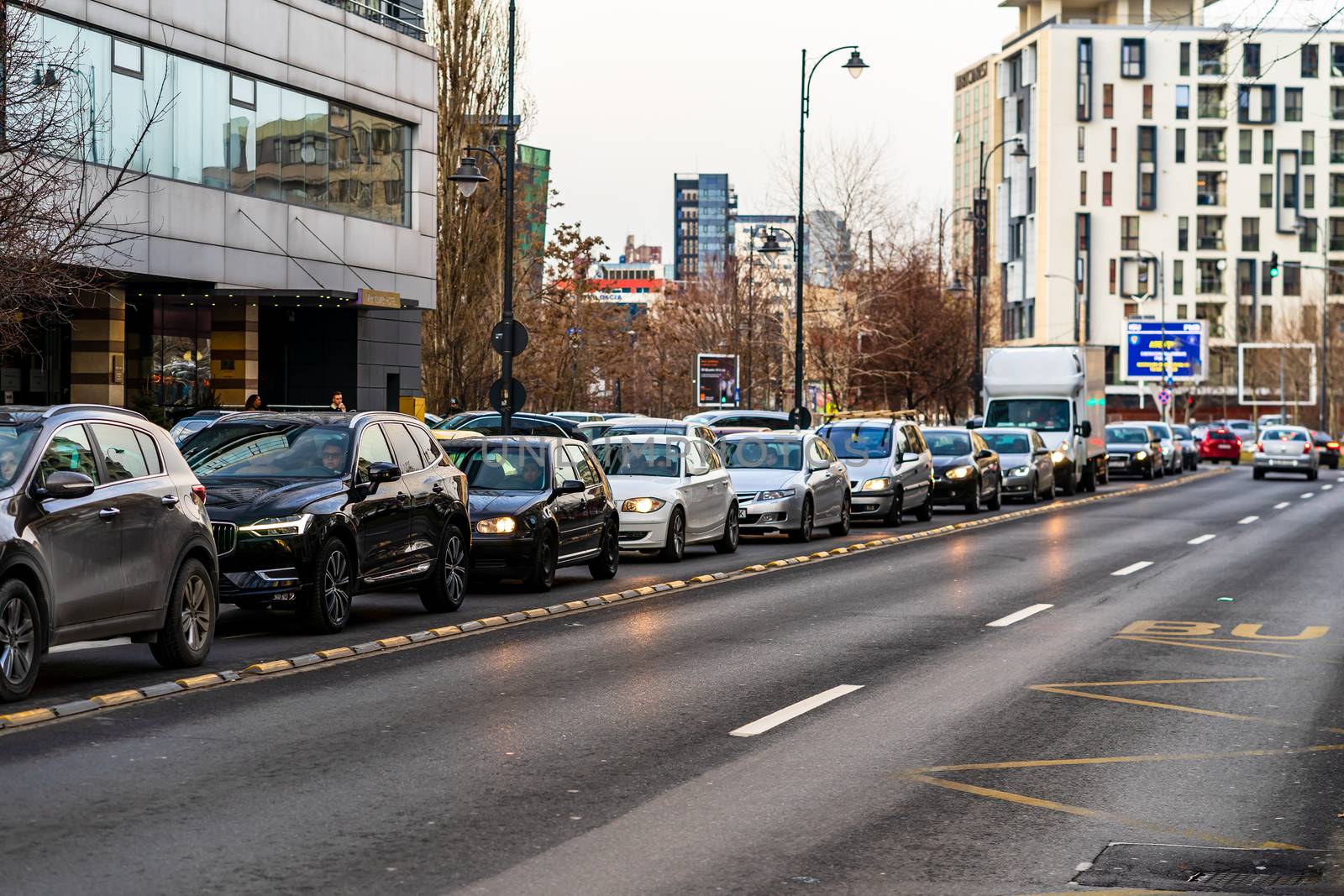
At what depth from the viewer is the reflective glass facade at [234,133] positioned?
33250mm

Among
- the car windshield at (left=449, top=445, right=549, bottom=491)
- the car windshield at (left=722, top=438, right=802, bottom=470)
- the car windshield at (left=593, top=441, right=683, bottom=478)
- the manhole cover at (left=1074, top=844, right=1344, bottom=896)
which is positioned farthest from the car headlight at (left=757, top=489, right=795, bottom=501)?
the manhole cover at (left=1074, top=844, right=1344, bottom=896)

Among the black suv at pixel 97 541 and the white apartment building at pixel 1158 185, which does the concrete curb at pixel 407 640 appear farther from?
the white apartment building at pixel 1158 185

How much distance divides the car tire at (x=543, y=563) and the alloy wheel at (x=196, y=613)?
6137 millimetres

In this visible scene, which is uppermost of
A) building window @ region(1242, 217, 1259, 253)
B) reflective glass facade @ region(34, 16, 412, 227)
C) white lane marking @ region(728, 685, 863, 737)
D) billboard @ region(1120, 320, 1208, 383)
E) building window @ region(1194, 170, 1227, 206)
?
building window @ region(1194, 170, 1227, 206)

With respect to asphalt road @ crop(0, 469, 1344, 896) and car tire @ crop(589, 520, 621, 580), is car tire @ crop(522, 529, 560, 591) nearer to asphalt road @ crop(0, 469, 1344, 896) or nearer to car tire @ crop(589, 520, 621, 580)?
car tire @ crop(589, 520, 621, 580)

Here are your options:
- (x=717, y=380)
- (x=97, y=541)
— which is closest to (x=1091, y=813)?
(x=97, y=541)

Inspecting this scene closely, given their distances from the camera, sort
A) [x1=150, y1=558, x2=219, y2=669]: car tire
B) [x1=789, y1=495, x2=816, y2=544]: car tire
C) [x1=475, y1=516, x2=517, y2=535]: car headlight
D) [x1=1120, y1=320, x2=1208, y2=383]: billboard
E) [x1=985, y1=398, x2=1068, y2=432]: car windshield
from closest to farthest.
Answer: [x1=150, y1=558, x2=219, y2=669]: car tire, [x1=475, y1=516, x2=517, y2=535]: car headlight, [x1=789, y1=495, x2=816, y2=544]: car tire, [x1=985, y1=398, x2=1068, y2=432]: car windshield, [x1=1120, y1=320, x2=1208, y2=383]: billboard

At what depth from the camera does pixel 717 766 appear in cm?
892

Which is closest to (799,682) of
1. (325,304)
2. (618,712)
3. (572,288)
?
(618,712)

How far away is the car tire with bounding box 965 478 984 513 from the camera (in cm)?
3644

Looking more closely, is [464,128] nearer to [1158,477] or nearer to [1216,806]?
[1158,477]

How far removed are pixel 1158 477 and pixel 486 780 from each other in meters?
54.8

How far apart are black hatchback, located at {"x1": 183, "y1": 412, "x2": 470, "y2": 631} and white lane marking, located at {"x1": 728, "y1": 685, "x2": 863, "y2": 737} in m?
4.32

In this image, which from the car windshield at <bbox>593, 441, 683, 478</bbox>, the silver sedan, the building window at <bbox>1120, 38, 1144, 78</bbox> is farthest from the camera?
the building window at <bbox>1120, 38, 1144, 78</bbox>
